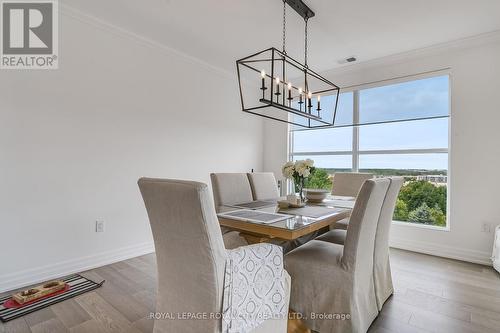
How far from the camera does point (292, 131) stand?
4762 mm

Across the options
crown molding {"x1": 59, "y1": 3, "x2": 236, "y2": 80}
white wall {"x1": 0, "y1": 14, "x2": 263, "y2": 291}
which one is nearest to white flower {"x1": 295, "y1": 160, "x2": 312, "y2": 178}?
white wall {"x1": 0, "y1": 14, "x2": 263, "y2": 291}

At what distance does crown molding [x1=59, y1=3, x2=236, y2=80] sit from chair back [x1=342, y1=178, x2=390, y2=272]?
2.98 meters

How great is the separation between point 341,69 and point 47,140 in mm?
3832

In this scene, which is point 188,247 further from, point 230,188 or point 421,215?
point 421,215

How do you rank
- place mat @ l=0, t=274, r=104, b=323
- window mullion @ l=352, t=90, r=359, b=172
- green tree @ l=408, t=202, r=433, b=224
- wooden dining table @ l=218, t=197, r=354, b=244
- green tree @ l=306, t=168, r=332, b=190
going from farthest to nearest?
green tree @ l=306, t=168, r=332, b=190
window mullion @ l=352, t=90, r=359, b=172
green tree @ l=408, t=202, r=433, b=224
place mat @ l=0, t=274, r=104, b=323
wooden dining table @ l=218, t=197, r=354, b=244

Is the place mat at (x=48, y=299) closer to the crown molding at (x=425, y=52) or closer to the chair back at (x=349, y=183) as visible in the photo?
the chair back at (x=349, y=183)

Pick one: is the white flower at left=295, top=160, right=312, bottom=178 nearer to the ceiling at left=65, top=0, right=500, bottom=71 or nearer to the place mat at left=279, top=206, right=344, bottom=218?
the place mat at left=279, top=206, right=344, bottom=218

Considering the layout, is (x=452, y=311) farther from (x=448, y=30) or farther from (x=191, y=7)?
(x=191, y=7)

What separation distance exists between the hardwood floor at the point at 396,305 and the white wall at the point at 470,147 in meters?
0.41

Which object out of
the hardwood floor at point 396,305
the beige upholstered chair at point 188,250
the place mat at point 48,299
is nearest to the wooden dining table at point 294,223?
the beige upholstered chair at point 188,250

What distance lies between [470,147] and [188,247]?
345 cm

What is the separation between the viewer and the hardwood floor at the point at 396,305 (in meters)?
1.75

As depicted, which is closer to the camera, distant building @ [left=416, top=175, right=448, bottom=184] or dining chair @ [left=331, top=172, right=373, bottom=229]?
dining chair @ [left=331, top=172, right=373, bottom=229]

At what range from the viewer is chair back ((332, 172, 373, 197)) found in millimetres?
3008
